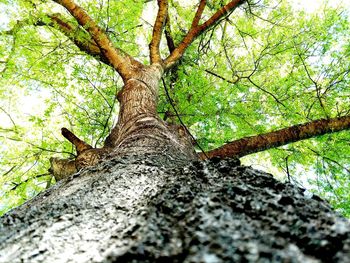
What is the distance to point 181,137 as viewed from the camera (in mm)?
3635

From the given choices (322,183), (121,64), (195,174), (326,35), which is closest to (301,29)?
(326,35)

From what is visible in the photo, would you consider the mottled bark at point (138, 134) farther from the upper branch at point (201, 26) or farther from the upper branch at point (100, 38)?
the upper branch at point (201, 26)

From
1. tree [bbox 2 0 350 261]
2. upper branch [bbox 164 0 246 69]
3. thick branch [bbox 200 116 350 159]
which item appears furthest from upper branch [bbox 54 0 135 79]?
thick branch [bbox 200 116 350 159]

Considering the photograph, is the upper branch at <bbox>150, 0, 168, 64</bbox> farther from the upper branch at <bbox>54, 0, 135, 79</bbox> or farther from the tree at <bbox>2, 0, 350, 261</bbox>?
the upper branch at <bbox>54, 0, 135, 79</bbox>

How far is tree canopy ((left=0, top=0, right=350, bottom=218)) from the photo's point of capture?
5789 millimetres

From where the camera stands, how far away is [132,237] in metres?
0.86

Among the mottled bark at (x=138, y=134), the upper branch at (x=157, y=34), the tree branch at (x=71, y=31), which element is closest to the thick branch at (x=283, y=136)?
the mottled bark at (x=138, y=134)

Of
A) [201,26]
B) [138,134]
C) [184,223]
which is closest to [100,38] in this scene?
[201,26]

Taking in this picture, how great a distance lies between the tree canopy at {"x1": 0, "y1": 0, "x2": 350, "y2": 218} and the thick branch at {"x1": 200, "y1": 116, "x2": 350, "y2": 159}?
0.88 m

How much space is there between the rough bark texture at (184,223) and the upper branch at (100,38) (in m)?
3.97

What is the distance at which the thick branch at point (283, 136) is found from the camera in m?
4.26

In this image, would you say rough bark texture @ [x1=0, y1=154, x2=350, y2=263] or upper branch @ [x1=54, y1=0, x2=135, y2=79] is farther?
upper branch @ [x1=54, y1=0, x2=135, y2=79]

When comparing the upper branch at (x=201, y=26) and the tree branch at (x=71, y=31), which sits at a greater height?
the upper branch at (x=201, y=26)

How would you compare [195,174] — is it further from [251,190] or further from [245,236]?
[245,236]
